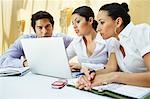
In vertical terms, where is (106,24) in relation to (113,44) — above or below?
above

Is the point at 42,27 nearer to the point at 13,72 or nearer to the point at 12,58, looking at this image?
the point at 12,58

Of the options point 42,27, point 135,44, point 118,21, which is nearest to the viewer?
point 135,44

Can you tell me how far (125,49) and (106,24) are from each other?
7.6 inches

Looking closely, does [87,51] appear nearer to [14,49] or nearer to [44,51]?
[44,51]

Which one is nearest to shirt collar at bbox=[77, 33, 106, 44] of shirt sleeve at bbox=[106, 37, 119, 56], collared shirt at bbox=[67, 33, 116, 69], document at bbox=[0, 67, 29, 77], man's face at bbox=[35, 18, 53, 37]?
collared shirt at bbox=[67, 33, 116, 69]

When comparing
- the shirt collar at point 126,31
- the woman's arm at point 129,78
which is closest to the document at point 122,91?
the woman's arm at point 129,78

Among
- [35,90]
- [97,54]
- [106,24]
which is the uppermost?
[106,24]

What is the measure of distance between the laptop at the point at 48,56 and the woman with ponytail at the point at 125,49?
7.5 inches

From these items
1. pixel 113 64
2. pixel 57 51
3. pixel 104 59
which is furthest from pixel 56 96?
pixel 104 59

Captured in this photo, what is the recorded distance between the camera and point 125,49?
1436 millimetres

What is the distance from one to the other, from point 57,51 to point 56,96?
0.36 metres

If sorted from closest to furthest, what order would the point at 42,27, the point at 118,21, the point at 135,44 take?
1. the point at 135,44
2. the point at 118,21
3. the point at 42,27

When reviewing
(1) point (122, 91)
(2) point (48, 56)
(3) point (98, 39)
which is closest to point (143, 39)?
(1) point (122, 91)

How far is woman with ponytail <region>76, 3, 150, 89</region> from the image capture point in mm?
1233
